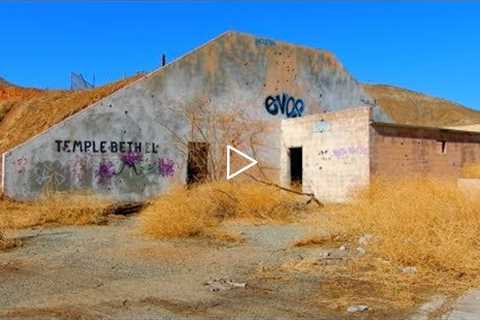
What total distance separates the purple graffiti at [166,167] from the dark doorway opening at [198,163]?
79 centimetres

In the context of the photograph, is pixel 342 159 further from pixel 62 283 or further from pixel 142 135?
pixel 62 283

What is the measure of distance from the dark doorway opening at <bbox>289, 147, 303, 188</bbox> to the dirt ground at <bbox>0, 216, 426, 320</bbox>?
10.5 metres

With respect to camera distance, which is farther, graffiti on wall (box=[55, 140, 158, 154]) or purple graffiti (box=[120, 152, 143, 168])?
purple graffiti (box=[120, 152, 143, 168])

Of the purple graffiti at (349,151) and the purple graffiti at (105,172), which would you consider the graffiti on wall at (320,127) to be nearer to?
the purple graffiti at (349,151)

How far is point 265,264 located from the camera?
27.4 feet

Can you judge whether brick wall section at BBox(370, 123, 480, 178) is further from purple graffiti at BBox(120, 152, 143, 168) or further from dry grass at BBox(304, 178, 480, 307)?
purple graffiti at BBox(120, 152, 143, 168)

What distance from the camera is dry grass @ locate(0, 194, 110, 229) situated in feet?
43.4

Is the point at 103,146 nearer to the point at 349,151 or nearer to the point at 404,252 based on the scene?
the point at 349,151

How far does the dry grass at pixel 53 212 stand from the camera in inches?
521

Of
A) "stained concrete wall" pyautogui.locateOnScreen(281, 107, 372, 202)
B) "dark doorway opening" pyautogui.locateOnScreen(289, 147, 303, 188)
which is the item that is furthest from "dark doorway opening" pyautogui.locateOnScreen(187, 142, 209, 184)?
"dark doorway opening" pyautogui.locateOnScreen(289, 147, 303, 188)

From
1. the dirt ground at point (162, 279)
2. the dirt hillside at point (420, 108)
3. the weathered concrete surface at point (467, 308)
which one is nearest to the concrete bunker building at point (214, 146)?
the dirt ground at point (162, 279)

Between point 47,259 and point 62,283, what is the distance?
187 cm

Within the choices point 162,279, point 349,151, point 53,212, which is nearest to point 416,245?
point 162,279

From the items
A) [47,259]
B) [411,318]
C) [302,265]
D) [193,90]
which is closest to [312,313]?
[411,318]
